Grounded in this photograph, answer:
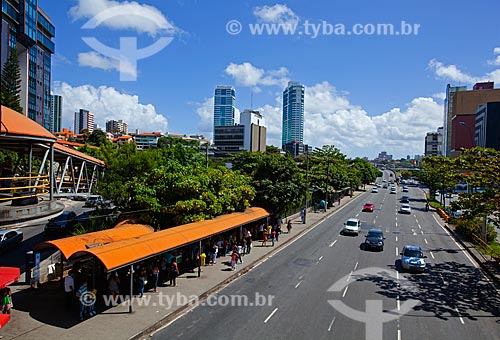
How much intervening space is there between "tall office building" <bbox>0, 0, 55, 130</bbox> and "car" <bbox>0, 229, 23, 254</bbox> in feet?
175

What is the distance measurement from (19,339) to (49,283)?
6416 millimetres

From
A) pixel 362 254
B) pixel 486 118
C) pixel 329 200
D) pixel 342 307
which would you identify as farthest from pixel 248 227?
pixel 486 118

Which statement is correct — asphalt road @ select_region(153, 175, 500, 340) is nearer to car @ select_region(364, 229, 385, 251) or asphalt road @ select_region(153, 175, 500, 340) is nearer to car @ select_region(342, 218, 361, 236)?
car @ select_region(364, 229, 385, 251)

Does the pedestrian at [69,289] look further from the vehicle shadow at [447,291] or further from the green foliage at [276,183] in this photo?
the green foliage at [276,183]

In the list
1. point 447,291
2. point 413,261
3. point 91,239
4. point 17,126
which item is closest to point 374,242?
point 413,261

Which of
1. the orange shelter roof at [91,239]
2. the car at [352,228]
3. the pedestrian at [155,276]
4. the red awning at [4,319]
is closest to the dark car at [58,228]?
the orange shelter roof at [91,239]

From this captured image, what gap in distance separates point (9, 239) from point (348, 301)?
21002 millimetres

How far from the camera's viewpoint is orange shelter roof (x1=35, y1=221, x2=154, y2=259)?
606 inches

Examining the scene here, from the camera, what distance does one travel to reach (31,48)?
266ft

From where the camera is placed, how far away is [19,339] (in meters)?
12.5

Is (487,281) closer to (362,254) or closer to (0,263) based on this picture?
(362,254)

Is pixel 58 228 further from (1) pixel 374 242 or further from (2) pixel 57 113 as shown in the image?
(2) pixel 57 113

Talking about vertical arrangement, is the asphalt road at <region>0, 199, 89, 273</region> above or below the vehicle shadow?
above

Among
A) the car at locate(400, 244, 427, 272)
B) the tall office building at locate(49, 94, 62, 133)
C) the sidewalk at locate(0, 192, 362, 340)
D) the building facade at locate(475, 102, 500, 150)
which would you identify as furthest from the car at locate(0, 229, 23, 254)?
the tall office building at locate(49, 94, 62, 133)
